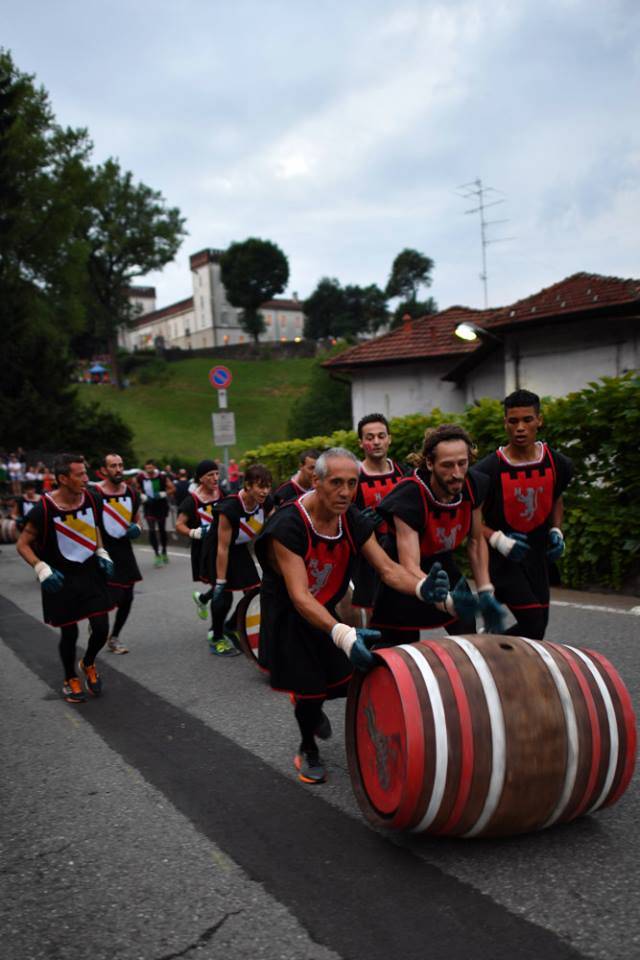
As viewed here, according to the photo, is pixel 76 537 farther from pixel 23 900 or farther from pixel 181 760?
pixel 23 900

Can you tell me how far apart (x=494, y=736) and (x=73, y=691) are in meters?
4.11

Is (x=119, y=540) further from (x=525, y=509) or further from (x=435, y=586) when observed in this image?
(x=435, y=586)

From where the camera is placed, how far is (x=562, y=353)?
19609mm

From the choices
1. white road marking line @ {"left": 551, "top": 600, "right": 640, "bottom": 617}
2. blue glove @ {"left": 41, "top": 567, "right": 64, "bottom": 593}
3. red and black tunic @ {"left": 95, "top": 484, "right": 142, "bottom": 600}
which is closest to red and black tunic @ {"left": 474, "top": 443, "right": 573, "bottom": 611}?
blue glove @ {"left": 41, "top": 567, "right": 64, "bottom": 593}

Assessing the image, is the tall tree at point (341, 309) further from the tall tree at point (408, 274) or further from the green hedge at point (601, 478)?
the green hedge at point (601, 478)

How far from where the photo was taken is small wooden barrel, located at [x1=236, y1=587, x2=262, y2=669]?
667 centimetres

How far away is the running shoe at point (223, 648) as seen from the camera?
24.9 feet

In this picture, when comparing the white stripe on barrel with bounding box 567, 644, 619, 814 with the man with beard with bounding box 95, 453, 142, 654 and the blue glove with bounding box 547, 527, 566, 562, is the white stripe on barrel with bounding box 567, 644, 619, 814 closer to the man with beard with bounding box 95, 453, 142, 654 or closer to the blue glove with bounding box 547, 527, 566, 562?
the blue glove with bounding box 547, 527, 566, 562

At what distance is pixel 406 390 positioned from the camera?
1105 inches

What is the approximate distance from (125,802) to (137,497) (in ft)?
14.0

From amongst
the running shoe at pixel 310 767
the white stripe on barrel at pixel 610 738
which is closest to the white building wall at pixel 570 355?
the running shoe at pixel 310 767

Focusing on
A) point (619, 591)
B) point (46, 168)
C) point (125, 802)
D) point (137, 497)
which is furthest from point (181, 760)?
point (46, 168)

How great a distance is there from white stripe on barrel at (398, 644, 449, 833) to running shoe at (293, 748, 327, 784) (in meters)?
1.08

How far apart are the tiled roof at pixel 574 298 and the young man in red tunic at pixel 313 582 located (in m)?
15.3
